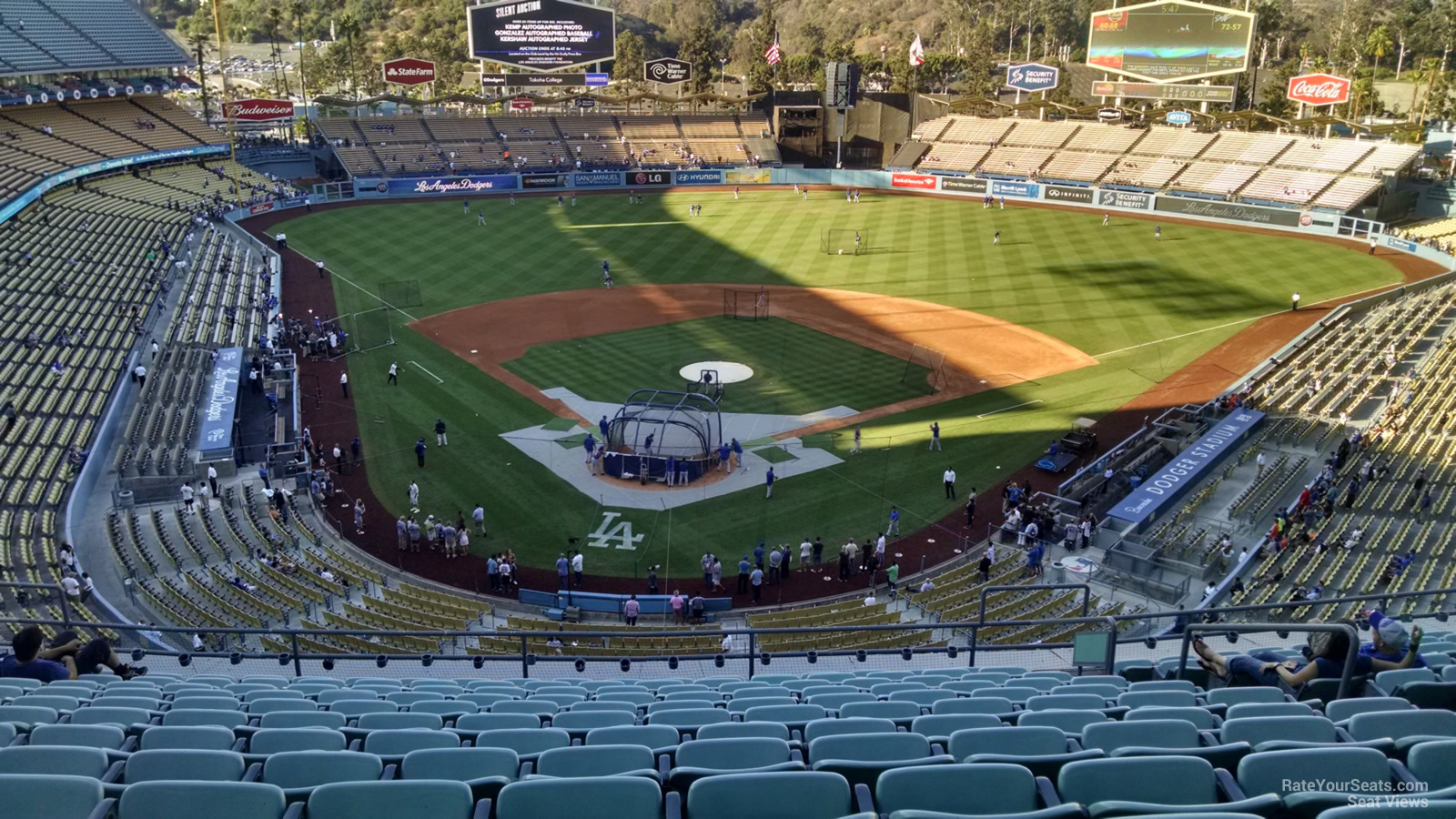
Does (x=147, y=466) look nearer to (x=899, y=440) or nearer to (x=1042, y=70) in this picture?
(x=899, y=440)

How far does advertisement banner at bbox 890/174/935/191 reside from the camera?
7644 centimetres

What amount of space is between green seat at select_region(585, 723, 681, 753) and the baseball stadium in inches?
2.2

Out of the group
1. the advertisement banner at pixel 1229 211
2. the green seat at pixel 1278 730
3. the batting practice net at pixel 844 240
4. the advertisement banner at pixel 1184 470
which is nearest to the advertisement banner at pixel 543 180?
the batting practice net at pixel 844 240

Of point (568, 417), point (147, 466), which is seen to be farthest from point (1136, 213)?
point (147, 466)

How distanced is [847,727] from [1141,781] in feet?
7.55

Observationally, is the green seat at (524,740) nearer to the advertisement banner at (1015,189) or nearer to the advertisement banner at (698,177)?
the advertisement banner at (1015,189)

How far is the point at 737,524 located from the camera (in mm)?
28234

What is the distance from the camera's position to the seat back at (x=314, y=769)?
604 cm

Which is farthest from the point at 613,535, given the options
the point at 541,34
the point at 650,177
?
the point at 541,34

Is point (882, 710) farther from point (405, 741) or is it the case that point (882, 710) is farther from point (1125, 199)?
point (1125, 199)

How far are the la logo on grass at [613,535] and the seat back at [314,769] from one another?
822 inches

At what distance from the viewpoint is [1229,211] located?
64.3m

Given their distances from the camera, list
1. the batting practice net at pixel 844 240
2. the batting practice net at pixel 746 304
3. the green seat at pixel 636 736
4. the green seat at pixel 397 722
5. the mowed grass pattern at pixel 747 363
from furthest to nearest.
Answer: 1. the batting practice net at pixel 844 240
2. the batting practice net at pixel 746 304
3. the mowed grass pattern at pixel 747 363
4. the green seat at pixel 397 722
5. the green seat at pixel 636 736

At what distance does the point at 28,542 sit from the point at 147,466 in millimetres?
5359
